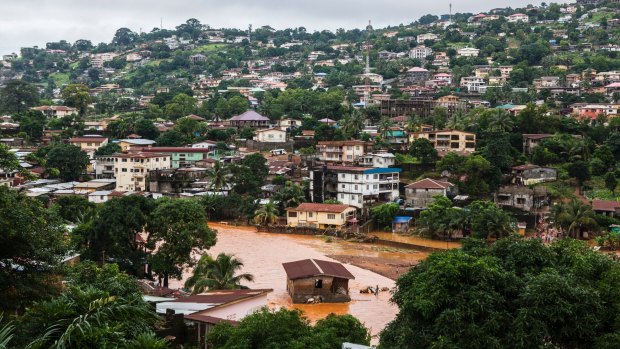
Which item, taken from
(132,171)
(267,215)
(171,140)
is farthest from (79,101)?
(267,215)

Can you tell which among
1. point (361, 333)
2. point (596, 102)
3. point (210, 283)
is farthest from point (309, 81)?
point (361, 333)

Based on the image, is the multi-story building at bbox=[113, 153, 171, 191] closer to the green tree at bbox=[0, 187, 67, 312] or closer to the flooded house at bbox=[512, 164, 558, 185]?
the flooded house at bbox=[512, 164, 558, 185]

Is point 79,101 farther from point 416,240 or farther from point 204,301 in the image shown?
point 204,301

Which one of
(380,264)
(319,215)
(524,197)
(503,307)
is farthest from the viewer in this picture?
(524,197)

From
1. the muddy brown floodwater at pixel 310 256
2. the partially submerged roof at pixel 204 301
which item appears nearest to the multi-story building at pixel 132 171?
the muddy brown floodwater at pixel 310 256

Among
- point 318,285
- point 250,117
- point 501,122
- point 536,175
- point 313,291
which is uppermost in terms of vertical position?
point 250,117

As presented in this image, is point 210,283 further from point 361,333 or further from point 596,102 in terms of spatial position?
point 596,102
